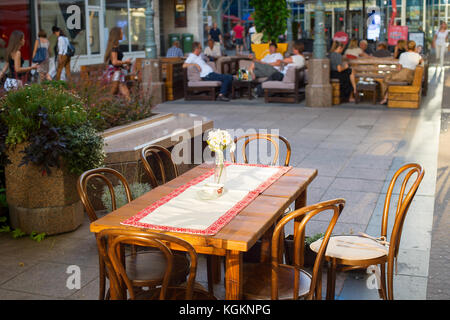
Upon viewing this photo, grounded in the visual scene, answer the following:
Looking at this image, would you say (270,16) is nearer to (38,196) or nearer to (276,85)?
(276,85)

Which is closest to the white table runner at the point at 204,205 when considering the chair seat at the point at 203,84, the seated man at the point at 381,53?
the chair seat at the point at 203,84

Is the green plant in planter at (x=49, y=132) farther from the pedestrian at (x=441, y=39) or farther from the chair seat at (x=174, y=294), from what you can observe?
the pedestrian at (x=441, y=39)

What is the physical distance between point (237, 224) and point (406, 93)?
35.4 feet

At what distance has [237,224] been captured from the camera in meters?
3.37

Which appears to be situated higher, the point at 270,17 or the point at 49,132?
the point at 270,17

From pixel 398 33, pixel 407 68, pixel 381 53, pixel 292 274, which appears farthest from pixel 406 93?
pixel 292 274

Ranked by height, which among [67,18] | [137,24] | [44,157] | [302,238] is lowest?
[302,238]

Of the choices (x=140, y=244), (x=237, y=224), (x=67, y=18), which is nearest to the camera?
(x=140, y=244)

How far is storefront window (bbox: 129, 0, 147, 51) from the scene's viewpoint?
82.8 feet

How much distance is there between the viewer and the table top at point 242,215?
314cm

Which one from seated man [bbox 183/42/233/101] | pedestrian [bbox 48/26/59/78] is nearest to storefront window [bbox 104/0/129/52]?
pedestrian [bbox 48/26/59/78]

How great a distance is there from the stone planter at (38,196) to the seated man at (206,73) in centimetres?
975

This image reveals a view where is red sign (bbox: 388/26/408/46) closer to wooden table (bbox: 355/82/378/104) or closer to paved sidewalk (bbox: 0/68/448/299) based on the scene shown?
paved sidewalk (bbox: 0/68/448/299)
